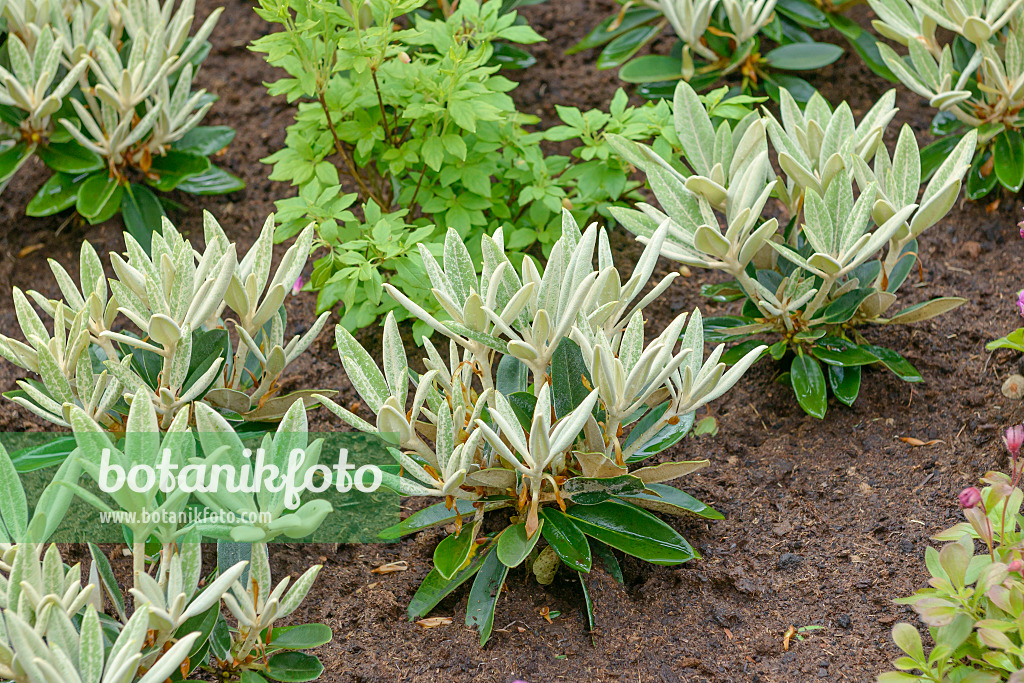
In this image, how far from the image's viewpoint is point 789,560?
209 cm

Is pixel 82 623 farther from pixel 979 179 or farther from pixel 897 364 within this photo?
pixel 979 179

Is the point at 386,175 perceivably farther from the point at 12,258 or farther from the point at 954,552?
the point at 954,552

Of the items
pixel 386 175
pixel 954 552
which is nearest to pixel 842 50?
pixel 386 175

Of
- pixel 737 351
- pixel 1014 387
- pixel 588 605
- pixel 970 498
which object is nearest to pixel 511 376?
pixel 588 605

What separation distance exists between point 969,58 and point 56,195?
298 centimetres

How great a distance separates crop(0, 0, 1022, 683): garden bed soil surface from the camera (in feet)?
6.29

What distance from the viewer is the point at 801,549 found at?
2117mm

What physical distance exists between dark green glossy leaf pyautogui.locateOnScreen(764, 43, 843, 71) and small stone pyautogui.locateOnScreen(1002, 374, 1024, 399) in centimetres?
140

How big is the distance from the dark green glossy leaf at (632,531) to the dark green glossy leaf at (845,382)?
2.31ft

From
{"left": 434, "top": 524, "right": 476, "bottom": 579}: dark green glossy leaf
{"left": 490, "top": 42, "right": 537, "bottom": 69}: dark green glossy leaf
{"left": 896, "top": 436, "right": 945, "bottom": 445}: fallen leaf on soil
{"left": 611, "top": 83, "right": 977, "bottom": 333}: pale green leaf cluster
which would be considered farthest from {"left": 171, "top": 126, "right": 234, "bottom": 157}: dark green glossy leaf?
{"left": 896, "top": 436, "right": 945, "bottom": 445}: fallen leaf on soil

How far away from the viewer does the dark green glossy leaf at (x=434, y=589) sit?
196 cm

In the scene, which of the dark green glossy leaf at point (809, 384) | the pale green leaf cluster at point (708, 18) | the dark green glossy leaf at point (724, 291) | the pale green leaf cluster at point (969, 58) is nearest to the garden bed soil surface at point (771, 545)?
the dark green glossy leaf at point (809, 384)

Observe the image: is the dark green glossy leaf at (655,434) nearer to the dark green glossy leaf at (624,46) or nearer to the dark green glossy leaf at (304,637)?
the dark green glossy leaf at (304,637)

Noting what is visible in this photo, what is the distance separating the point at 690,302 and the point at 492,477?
1198 mm
